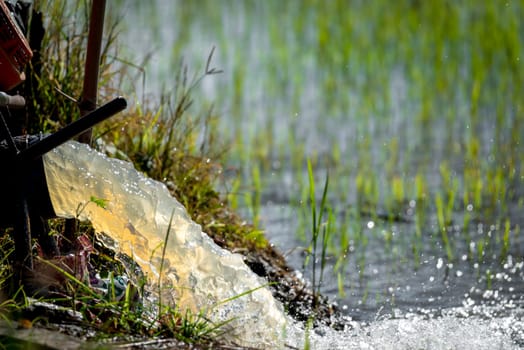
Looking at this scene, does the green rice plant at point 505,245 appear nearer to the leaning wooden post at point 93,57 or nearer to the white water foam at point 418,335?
the white water foam at point 418,335

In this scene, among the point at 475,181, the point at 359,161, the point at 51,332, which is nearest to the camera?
the point at 51,332

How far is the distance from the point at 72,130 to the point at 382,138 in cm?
453

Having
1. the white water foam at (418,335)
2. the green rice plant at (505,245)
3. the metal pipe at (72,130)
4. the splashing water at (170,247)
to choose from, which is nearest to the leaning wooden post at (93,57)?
the splashing water at (170,247)

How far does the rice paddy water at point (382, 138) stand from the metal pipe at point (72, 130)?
1.30 meters

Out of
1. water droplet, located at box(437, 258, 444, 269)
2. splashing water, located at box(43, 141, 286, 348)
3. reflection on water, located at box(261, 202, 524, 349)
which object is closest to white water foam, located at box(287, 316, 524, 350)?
reflection on water, located at box(261, 202, 524, 349)

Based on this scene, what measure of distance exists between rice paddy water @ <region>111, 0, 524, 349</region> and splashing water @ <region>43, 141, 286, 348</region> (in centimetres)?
36

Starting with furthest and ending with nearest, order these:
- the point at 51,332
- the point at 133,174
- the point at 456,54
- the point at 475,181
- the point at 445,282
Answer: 1. the point at 456,54
2. the point at 475,181
3. the point at 445,282
4. the point at 133,174
5. the point at 51,332

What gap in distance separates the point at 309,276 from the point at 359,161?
78.6 inches

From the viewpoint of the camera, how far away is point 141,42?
743 centimetres

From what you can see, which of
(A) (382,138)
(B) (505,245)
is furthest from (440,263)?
(A) (382,138)

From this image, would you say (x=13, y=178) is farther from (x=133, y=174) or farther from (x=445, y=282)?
(x=445, y=282)

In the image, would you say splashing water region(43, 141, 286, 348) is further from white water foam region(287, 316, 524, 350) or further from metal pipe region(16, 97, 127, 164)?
metal pipe region(16, 97, 127, 164)

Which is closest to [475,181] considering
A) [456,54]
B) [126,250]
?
[456,54]

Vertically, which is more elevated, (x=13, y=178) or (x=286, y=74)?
(x=286, y=74)
